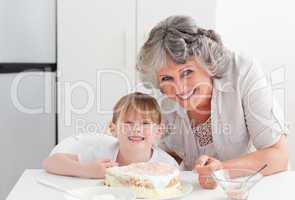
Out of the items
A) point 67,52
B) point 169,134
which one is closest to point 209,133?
point 169,134

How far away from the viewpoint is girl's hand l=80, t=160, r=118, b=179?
1.46m

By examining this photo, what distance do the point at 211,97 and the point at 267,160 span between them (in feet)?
0.98

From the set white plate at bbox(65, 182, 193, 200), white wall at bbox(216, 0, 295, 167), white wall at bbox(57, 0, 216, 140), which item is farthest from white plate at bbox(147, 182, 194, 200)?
white wall at bbox(216, 0, 295, 167)

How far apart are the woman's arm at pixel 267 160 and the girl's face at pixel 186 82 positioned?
10.2 inches

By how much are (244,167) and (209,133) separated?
11.1 inches

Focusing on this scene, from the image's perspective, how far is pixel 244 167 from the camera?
149 cm

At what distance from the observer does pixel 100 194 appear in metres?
1.27

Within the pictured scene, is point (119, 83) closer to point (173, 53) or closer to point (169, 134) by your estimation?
point (169, 134)

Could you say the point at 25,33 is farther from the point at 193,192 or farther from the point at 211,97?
the point at 193,192

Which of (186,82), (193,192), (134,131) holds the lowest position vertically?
(193,192)

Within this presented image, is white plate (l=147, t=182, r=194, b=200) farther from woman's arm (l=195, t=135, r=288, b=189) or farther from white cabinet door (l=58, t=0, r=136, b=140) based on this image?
white cabinet door (l=58, t=0, r=136, b=140)

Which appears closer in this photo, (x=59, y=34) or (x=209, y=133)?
(x=209, y=133)

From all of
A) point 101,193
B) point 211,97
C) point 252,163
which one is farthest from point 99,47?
point 101,193

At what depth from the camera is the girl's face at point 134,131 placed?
158cm
